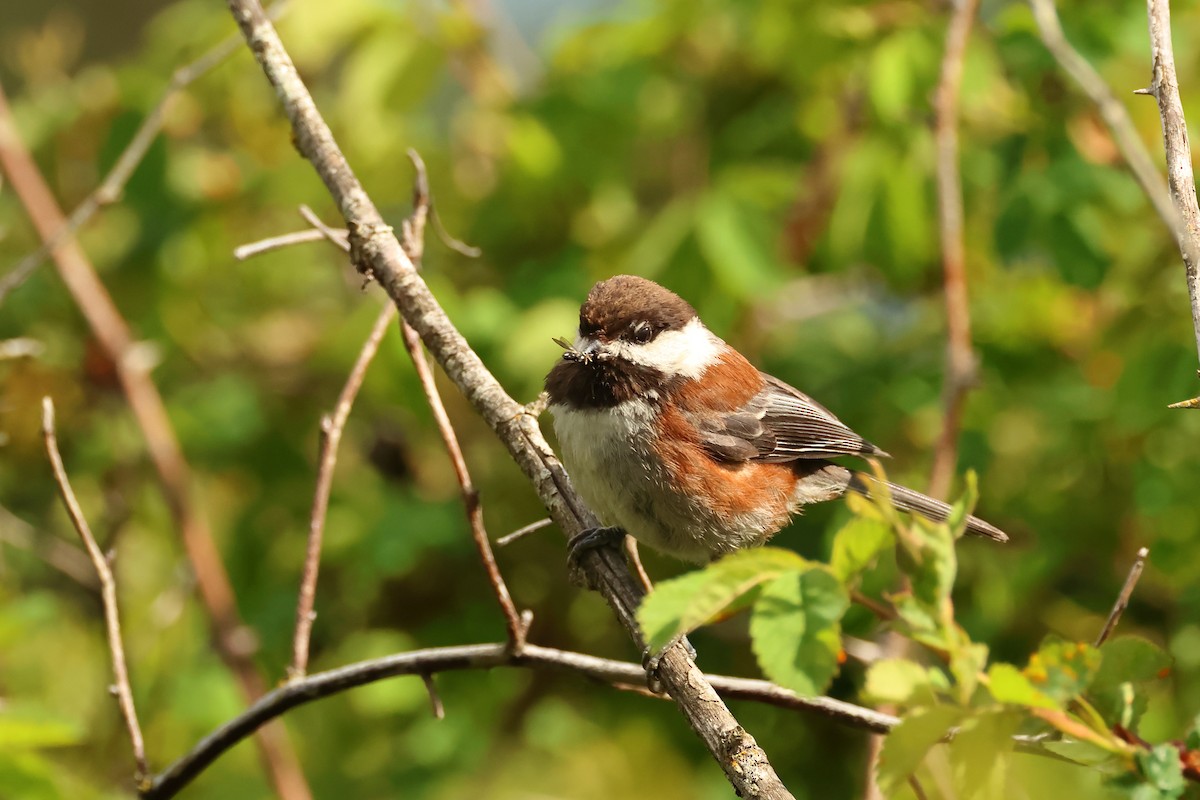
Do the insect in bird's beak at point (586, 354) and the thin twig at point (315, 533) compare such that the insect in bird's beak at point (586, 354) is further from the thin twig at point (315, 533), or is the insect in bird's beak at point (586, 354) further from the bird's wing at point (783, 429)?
the thin twig at point (315, 533)

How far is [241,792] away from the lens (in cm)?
366

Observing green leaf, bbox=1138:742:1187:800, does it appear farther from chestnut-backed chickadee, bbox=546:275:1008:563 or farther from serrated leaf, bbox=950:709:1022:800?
chestnut-backed chickadee, bbox=546:275:1008:563

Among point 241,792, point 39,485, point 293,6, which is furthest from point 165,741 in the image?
point 293,6

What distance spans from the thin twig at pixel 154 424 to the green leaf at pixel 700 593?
2450mm

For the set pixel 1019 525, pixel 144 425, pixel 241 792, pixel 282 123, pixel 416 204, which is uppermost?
pixel 282 123

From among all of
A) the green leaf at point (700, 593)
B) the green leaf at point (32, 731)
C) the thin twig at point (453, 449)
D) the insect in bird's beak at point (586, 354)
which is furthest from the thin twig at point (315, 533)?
the green leaf at point (700, 593)

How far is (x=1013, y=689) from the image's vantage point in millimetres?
1374

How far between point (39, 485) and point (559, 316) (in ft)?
7.68

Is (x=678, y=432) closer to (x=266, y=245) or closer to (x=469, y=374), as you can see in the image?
(x=469, y=374)

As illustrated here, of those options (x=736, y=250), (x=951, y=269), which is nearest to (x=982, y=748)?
(x=951, y=269)

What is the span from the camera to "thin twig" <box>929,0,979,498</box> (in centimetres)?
308

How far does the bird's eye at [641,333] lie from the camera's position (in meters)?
3.01

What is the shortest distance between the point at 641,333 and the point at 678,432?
0.28m

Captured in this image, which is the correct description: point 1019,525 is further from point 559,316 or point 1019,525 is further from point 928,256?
point 559,316
